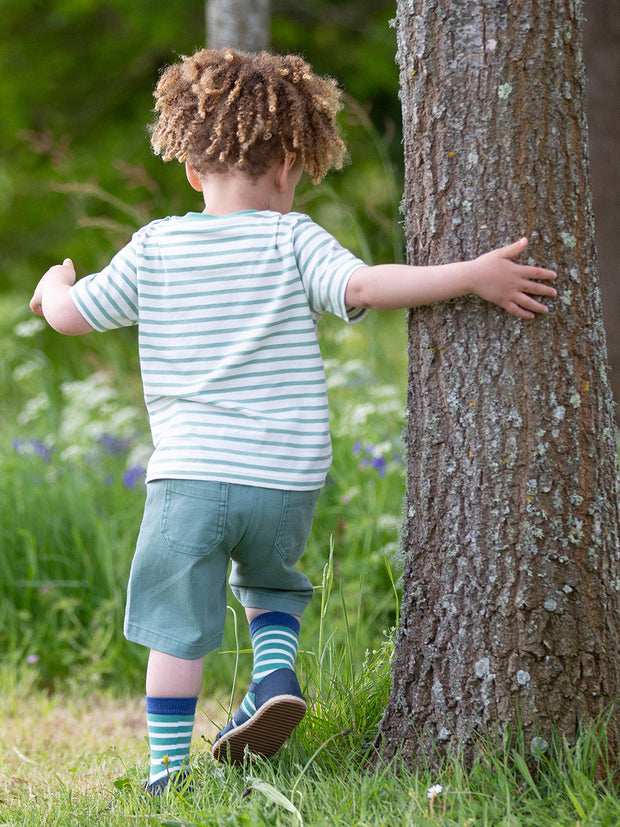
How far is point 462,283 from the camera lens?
183 centimetres

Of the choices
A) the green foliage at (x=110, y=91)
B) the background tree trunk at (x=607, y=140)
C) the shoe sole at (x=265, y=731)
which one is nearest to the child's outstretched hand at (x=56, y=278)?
the shoe sole at (x=265, y=731)

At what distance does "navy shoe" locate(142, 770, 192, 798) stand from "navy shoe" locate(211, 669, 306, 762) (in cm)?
9

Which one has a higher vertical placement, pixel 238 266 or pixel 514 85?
pixel 514 85

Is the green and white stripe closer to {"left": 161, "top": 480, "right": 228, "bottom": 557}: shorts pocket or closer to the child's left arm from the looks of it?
{"left": 161, "top": 480, "right": 228, "bottom": 557}: shorts pocket

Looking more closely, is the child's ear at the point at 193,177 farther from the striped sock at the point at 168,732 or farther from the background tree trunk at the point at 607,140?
the background tree trunk at the point at 607,140

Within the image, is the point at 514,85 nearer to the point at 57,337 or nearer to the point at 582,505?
the point at 582,505

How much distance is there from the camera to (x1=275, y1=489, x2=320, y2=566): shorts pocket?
2068mm

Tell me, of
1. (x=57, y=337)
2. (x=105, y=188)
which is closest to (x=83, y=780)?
(x=105, y=188)

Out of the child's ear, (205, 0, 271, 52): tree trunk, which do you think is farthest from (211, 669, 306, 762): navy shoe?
(205, 0, 271, 52): tree trunk

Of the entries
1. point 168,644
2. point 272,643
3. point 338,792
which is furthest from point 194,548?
point 338,792

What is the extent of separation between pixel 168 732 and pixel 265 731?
0.23m

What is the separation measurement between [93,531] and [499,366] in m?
2.60

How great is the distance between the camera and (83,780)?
7.98 feet

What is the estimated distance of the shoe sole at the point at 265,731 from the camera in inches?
77.7
